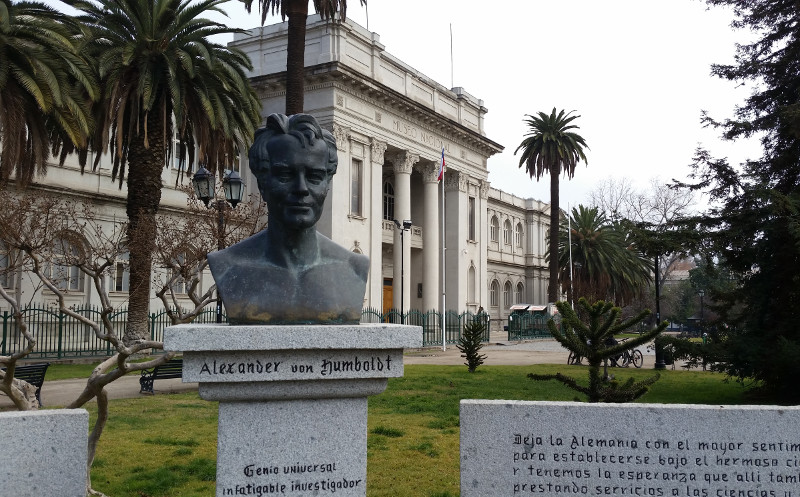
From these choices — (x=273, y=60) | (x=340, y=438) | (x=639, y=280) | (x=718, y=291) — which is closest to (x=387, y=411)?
(x=718, y=291)

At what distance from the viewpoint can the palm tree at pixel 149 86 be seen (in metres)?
19.5

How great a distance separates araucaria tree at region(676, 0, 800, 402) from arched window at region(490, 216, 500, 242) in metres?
48.0

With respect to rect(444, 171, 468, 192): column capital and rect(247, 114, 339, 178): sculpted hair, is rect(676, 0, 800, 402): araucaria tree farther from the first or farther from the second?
rect(444, 171, 468, 192): column capital

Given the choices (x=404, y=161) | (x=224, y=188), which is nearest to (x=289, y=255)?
(x=224, y=188)

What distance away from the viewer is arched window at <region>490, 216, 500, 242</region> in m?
62.0

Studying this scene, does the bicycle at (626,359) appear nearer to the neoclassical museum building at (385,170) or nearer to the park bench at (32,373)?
the neoclassical museum building at (385,170)

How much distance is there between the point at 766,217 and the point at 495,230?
166ft

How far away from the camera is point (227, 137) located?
21.9 m

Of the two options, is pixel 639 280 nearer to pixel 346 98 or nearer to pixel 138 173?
pixel 346 98

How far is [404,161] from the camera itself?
3819 centimetres

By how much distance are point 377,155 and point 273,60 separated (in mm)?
7415

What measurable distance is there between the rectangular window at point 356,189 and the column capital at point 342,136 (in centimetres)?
137

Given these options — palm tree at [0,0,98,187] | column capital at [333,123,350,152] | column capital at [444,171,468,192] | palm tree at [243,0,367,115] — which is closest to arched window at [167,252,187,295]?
palm tree at [0,0,98,187]

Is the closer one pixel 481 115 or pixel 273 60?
pixel 273 60
